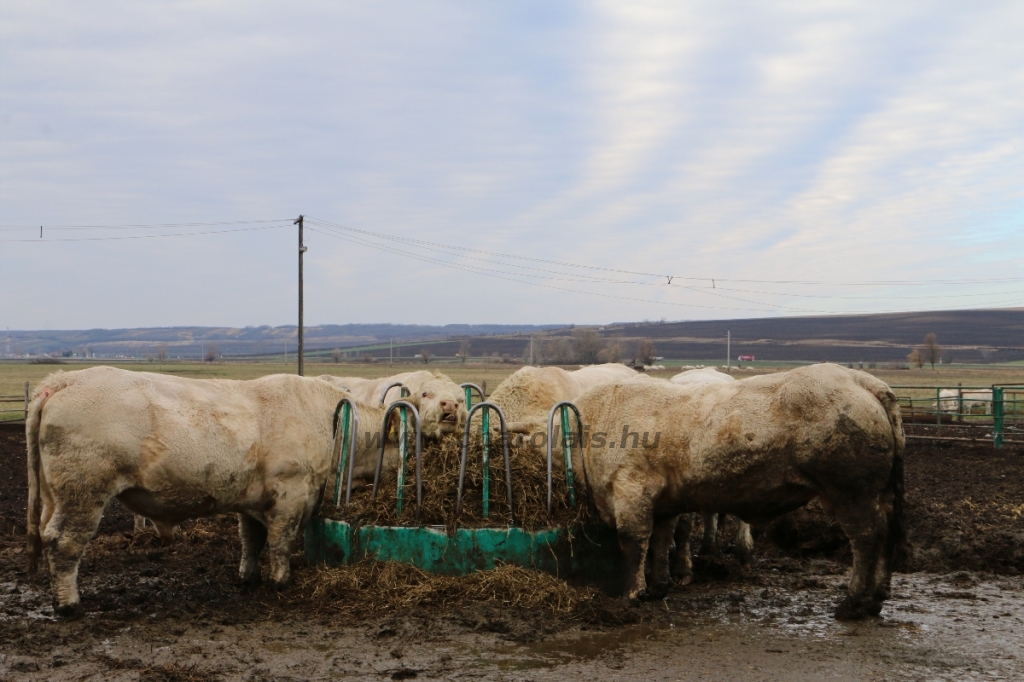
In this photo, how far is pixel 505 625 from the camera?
6.44m

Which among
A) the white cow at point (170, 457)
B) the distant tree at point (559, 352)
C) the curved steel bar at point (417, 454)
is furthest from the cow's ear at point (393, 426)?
the distant tree at point (559, 352)

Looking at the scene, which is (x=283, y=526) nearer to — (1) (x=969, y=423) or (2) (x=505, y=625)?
(2) (x=505, y=625)

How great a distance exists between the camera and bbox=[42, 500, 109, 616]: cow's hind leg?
669 cm

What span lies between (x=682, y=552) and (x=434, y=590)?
2.54 meters

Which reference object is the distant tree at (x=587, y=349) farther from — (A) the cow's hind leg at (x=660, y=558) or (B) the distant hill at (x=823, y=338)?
(A) the cow's hind leg at (x=660, y=558)

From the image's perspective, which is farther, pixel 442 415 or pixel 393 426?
pixel 393 426

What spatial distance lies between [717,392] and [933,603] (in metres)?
2.41

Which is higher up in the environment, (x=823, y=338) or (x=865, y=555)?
(x=823, y=338)

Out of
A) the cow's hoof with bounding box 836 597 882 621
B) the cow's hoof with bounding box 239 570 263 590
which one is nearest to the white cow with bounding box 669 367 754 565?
the cow's hoof with bounding box 836 597 882 621

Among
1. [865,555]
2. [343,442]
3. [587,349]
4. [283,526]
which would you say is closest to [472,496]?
[343,442]

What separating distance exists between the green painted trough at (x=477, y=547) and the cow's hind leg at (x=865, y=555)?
1.88 metres

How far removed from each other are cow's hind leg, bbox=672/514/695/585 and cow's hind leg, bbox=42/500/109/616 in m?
4.86

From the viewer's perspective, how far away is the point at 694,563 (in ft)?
28.6

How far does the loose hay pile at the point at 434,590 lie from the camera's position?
22.4 ft
